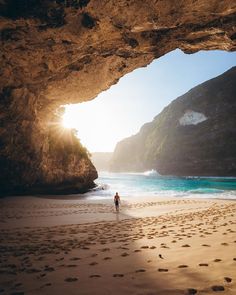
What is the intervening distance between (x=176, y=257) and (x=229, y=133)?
91334 millimetres

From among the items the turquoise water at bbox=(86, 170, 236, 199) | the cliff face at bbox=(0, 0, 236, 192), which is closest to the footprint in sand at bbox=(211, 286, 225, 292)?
the cliff face at bbox=(0, 0, 236, 192)

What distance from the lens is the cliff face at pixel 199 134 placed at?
8906 cm

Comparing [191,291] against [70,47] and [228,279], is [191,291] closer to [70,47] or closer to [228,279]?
[228,279]

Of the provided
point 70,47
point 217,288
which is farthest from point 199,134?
point 217,288

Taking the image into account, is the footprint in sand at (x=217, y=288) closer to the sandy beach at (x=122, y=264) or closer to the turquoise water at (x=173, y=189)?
the sandy beach at (x=122, y=264)

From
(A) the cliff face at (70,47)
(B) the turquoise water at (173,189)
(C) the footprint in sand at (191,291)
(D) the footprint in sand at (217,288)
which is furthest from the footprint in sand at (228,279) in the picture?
(B) the turquoise water at (173,189)

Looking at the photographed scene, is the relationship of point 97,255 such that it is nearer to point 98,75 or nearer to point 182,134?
point 98,75

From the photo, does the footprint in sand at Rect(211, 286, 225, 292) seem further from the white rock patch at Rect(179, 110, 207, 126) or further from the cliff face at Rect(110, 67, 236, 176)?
the white rock patch at Rect(179, 110, 207, 126)

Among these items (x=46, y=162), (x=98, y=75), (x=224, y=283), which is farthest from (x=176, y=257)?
(x=46, y=162)

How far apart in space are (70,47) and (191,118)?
100171 millimetres

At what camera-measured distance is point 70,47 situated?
46.8 ft

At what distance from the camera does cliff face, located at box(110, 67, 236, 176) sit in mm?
89062

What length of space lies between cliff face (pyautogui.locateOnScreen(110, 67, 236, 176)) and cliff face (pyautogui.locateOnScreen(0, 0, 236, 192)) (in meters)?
72.4

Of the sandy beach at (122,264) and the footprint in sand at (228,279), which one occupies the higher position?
the footprint in sand at (228,279)
